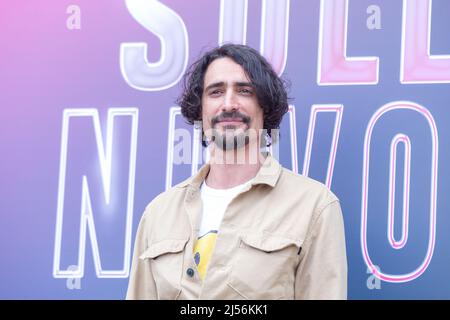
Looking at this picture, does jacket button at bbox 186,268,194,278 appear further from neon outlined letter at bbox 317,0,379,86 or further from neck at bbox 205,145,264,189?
neon outlined letter at bbox 317,0,379,86

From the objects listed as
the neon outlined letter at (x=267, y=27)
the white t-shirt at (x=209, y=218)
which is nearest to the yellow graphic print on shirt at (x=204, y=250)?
the white t-shirt at (x=209, y=218)

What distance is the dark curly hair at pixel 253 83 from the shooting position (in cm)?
302

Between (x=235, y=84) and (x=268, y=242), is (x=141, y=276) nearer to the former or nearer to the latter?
(x=268, y=242)

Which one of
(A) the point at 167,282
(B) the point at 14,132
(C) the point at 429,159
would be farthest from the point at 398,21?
(B) the point at 14,132

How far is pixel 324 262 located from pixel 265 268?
0.20 meters

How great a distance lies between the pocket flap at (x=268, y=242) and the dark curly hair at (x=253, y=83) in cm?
53

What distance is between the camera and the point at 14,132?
355cm

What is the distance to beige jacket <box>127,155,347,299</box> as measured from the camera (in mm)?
2717

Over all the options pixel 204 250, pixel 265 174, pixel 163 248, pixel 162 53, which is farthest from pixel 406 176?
pixel 162 53

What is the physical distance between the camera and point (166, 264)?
2896 millimetres

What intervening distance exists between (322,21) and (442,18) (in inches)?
18.4

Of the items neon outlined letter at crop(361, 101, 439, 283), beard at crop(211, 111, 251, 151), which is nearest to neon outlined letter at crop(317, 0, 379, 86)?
neon outlined letter at crop(361, 101, 439, 283)

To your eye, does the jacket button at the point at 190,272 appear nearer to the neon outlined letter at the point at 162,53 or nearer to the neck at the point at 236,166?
the neck at the point at 236,166
